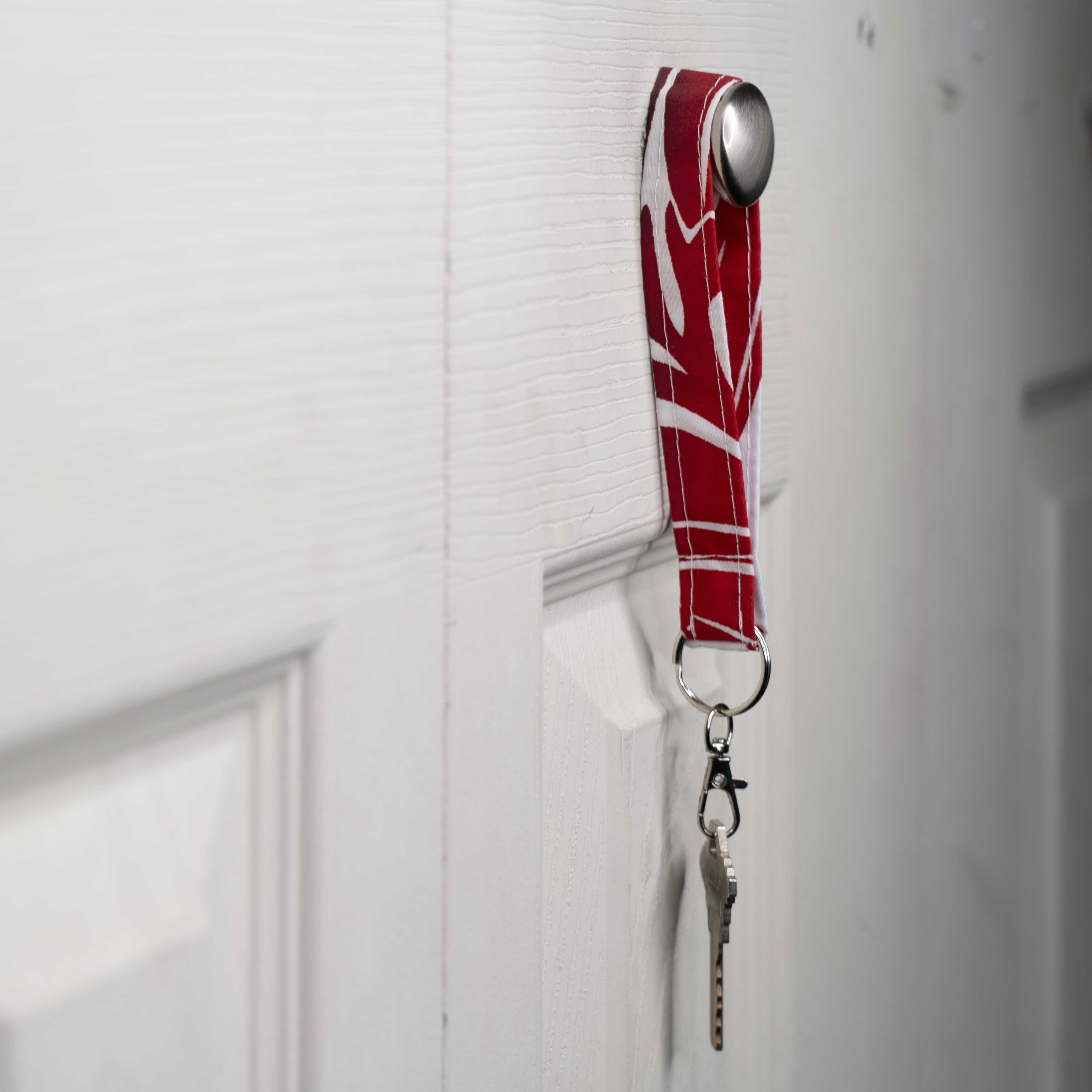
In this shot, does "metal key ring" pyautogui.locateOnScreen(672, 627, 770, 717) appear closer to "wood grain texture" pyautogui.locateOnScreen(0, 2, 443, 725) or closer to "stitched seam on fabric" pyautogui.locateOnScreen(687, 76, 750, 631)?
"stitched seam on fabric" pyautogui.locateOnScreen(687, 76, 750, 631)

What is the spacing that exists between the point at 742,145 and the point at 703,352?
0.23 ft

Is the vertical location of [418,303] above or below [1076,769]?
above

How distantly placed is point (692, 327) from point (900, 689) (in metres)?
0.33

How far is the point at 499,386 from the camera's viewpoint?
1.10ft

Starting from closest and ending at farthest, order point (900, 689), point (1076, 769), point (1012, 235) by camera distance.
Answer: point (900, 689), point (1012, 235), point (1076, 769)

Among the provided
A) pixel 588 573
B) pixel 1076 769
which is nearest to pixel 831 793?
pixel 588 573

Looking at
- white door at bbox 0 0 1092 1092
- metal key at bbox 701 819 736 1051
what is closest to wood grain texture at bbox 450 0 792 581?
white door at bbox 0 0 1092 1092

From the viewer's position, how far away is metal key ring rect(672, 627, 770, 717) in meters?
0.42

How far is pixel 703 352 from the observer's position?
0.40 m

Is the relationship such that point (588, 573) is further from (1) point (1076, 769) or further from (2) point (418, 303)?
(1) point (1076, 769)

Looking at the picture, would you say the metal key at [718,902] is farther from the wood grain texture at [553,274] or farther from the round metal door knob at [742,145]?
the round metal door knob at [742,145]

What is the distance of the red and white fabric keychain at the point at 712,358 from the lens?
39 centimetres

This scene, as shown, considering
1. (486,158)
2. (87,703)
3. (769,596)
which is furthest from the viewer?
(769,596)

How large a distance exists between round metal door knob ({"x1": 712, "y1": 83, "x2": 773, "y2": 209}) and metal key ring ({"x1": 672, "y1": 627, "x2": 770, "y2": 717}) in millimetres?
151
